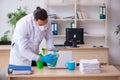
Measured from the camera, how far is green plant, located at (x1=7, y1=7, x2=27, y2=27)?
18.8 feet

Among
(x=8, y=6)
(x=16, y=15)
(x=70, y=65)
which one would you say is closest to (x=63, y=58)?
(x=70, y=65)

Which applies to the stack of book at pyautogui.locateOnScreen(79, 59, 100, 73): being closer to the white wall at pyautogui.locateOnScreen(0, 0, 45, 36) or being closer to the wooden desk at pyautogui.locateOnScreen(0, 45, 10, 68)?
the wooden desk at pyautogui.locateOnScreen(0, 45, 10, 68)

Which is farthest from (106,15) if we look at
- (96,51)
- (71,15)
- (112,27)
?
(96,51)

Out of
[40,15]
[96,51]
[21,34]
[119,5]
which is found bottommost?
[96,51]

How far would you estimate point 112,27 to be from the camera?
21.0ft

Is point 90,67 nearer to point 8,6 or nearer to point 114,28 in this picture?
point 114,28

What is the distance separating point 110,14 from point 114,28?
14.6 inches

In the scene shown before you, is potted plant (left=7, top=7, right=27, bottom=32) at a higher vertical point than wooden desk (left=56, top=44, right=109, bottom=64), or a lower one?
higher

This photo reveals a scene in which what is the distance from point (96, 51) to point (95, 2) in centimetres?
166

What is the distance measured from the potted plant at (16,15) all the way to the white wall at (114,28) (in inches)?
85.3

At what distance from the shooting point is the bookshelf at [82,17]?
20.3 ft

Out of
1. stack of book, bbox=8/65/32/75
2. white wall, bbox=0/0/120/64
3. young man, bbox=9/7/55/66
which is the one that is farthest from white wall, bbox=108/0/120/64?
stack of book, bbox=8/65/32/75

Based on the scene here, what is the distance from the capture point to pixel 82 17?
616cm

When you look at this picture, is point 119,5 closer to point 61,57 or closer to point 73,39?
point 73,39
